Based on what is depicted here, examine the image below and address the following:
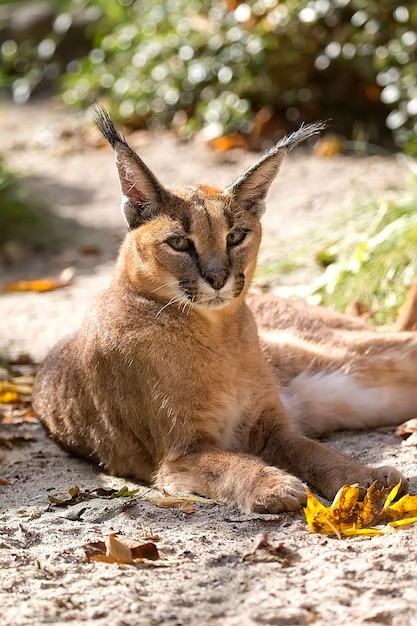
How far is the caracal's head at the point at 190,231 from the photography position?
3953mm

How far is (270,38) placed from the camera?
30.6 feet

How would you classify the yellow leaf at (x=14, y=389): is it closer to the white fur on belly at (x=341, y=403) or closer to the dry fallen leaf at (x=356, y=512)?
the white fur on belly at (x=341, y=403)

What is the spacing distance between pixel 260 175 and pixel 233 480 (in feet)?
4.02

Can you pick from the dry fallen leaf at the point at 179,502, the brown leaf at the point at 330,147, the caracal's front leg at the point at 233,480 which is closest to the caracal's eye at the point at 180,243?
the caracal's front leg at the point at 233,480

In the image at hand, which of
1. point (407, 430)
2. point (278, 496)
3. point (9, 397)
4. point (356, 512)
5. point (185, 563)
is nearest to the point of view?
point (185, 563)

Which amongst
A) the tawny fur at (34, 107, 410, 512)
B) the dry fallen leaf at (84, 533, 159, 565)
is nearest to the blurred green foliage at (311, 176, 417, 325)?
the tawny fur at (34, 107, 410, 512)

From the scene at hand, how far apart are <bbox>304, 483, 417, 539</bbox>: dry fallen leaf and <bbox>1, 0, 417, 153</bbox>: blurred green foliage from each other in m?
4.61

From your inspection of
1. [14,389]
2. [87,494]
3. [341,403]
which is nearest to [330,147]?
[14,389]

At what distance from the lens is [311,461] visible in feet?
13.1

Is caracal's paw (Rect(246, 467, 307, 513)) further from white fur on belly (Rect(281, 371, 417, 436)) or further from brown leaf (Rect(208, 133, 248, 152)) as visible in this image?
brown leaf (Rect(208, 133, 248, 152))

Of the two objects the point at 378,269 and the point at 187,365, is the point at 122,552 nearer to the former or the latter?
the point at 187,365

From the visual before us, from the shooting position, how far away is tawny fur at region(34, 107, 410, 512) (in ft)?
12.9

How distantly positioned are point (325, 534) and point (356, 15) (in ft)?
20.9

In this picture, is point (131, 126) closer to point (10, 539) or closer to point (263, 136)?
Result: point (263, 136)
